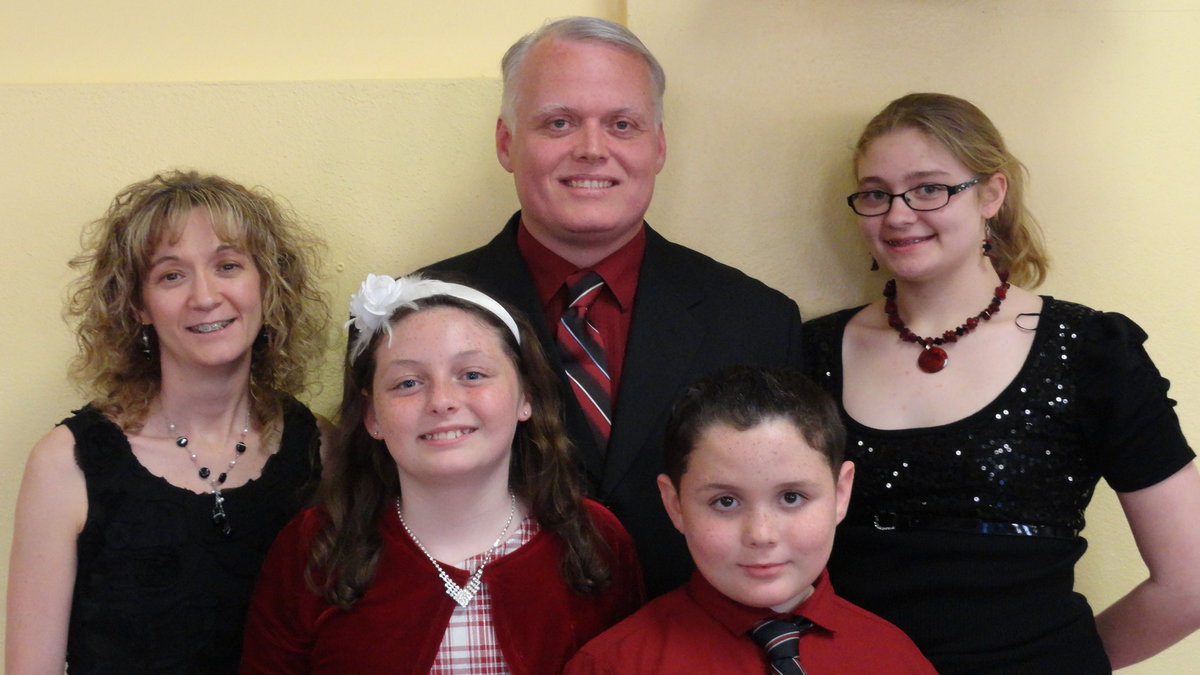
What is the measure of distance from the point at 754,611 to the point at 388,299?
84 centimetres

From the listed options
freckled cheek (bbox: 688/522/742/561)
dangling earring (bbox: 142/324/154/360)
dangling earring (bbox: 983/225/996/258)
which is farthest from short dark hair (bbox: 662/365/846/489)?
dangling earring (bbox: 142/324/154/360)

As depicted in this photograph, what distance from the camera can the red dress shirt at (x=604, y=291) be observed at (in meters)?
2.37

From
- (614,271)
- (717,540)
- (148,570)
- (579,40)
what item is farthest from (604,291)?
(148,570)

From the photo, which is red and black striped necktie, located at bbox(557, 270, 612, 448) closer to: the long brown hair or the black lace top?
A: the long brown hair

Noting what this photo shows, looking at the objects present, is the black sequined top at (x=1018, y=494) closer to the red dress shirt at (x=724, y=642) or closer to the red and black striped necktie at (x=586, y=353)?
the red dress shirt at (x=724, y=642)

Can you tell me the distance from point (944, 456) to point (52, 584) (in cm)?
176

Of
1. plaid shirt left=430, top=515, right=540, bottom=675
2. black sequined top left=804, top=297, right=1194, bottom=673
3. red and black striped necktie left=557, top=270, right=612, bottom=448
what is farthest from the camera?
red and black striped necktie left=557, top=270, right=612, bottom=448

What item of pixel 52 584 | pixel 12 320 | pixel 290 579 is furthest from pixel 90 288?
pixel 290 579

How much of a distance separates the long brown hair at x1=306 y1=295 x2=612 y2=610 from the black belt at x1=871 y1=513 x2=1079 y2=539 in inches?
24.6

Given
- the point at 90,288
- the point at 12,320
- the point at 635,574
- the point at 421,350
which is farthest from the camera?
the point at 12,320

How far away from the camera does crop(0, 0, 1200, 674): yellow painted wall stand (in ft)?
8.57

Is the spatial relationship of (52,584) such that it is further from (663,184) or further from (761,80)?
(761,80)

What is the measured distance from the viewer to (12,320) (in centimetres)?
260

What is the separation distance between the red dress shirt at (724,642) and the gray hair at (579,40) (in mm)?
1103
